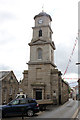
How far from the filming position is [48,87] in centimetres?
3030

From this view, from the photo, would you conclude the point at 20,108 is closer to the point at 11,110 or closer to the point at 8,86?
the point at 11,110

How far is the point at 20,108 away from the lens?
13602 millimetres

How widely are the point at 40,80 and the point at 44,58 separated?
15.6 feet

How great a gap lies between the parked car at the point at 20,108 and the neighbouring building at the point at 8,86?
27.6 ft

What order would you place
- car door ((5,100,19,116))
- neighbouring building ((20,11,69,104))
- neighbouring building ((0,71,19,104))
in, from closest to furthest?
car door ((5,100,19,116))
neighbouring building ((0,71,19,104))
neighbouring building ((20,11,69,104))

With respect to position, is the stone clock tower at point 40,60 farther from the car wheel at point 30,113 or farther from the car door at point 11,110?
the car door at point 11,110

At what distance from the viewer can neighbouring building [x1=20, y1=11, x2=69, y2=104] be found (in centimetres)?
3033

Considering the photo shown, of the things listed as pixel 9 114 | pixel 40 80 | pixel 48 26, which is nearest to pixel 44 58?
pixel 40 80

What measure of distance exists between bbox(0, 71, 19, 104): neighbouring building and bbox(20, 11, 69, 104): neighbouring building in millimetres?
5303

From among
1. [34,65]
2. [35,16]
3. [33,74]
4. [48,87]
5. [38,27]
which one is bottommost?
[48,87]

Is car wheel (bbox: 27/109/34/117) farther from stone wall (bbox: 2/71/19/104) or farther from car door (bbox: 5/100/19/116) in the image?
stone wall (bbox: 2/71/19/104)

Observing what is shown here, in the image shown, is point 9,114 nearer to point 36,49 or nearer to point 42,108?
point 42,108

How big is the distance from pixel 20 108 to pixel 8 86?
10812 mm

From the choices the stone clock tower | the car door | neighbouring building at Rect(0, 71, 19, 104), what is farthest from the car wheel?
the stone clock tower
